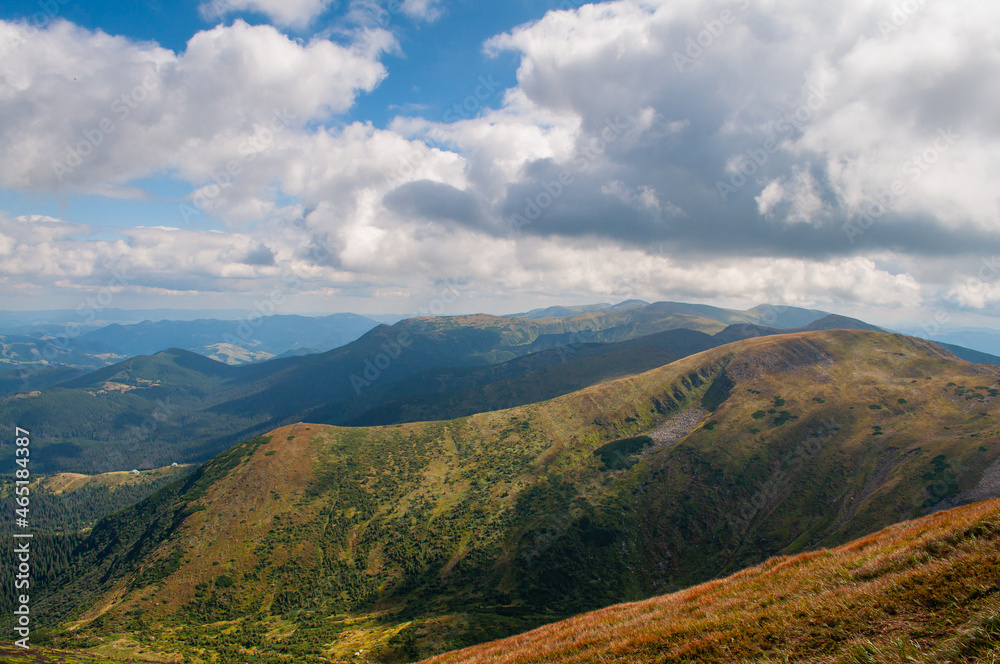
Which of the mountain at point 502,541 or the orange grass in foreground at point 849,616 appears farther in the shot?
the mountain at point 502,541

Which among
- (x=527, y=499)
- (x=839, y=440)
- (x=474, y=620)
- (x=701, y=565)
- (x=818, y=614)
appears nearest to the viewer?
(x=818, y=614)

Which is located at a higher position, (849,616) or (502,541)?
(849,616)

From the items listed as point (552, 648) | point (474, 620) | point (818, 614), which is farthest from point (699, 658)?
point (474, 620)

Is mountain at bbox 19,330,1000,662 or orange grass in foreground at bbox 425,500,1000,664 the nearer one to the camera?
orange grass in foreground at bbox 425,500,1000,664

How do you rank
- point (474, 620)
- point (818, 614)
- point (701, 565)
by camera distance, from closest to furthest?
→ point (818, 614) < point (474, 620) < point (701, 565)

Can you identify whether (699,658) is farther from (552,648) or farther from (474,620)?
(474,620)

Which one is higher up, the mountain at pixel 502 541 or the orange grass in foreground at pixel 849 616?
the orange grass in foreground at pixel 849 616

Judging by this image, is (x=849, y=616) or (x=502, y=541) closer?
(x=849, y=616)

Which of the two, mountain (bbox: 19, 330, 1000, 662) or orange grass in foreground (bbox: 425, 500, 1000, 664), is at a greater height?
orange grass in foreground (bbox: 425, 500, 1000, 664)
